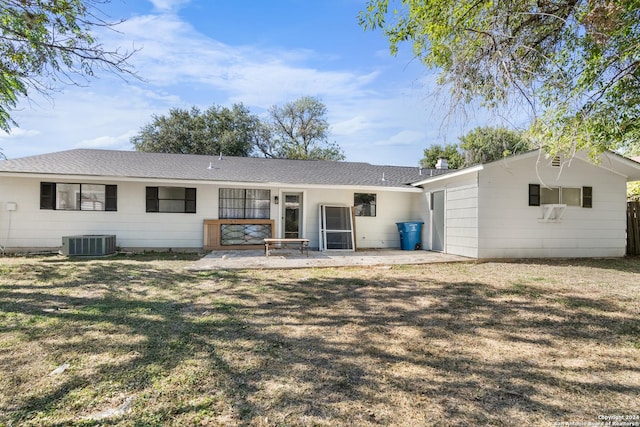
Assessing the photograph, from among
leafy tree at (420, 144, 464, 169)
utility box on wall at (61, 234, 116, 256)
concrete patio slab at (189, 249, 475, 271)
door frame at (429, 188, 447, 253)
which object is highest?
leafy tree at (420, 144, 464, 169)

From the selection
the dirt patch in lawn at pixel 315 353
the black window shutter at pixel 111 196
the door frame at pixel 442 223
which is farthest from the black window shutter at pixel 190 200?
the door frame at pixel 442 223

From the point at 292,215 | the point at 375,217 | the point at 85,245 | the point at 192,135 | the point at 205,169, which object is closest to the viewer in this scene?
the point at 85,245

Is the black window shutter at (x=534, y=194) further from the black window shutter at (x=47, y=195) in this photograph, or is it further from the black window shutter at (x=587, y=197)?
the black window shutter at (x=47, y=195)

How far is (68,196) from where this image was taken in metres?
10.2

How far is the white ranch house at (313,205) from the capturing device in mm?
9266

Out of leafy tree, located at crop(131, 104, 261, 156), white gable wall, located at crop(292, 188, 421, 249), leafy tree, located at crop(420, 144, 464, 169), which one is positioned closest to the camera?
white gable wall, located at crop(292, 188, 421, 249)

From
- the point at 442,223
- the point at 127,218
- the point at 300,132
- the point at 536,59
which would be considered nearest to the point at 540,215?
the point at 442,223

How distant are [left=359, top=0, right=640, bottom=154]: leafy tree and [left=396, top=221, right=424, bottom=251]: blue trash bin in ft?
21.1

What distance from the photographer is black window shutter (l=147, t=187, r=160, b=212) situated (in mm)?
10562

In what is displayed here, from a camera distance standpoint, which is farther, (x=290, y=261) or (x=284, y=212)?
(x=284, y=212)

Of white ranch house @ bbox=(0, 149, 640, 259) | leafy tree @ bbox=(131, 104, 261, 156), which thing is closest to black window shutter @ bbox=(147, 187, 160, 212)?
white ranch house @ bbox=(0, 149, 640, 259)

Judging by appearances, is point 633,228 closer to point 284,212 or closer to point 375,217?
point 375,217

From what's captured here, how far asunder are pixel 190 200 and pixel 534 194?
10.6 metres

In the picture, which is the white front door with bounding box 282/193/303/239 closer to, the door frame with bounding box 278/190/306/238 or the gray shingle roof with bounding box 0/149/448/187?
the door frame with bounding box 278/190/306/238
